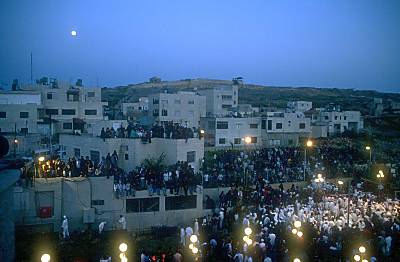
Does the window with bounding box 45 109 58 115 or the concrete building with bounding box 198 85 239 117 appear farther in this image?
the concrete building with bounding box 198 85 239 117

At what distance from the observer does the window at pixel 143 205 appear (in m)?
21.6

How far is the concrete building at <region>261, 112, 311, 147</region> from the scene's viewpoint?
41.8 metres

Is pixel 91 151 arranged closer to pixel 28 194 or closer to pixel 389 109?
pixel 28 194

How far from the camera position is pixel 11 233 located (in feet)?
14.7

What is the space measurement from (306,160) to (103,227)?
1665 cm

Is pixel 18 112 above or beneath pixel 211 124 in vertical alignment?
above

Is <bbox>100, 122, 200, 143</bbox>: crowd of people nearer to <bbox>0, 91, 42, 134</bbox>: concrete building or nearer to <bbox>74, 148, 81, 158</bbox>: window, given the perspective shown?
<bbox>74, 148, 81, 158</bbox>: window

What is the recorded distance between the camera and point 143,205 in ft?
71.8

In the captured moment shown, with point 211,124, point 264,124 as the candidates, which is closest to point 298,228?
point 211,124

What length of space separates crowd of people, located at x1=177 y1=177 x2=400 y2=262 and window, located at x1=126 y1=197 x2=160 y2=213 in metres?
2.50

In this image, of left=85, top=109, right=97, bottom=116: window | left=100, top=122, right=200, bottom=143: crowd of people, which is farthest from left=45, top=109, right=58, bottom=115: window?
left=100, top=122, right=200, bottom=143: crowd of people

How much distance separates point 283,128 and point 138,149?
2036cm

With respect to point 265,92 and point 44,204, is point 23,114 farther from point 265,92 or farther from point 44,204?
point 265,92

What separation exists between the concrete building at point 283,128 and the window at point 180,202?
1975 centimetres
